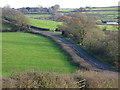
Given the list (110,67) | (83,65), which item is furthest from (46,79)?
(110,67)

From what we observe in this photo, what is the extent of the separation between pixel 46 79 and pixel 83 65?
15.3 m

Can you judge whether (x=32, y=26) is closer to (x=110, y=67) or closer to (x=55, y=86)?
(x=110, y=67)

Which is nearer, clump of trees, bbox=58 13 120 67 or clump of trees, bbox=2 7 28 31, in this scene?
clump of trees, bbox=58 13 120 67

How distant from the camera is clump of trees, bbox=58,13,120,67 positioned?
24.1 metres

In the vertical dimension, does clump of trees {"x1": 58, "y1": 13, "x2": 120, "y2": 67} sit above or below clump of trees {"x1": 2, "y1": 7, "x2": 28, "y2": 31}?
below

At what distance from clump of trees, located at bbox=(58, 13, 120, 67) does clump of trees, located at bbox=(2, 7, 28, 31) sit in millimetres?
22699

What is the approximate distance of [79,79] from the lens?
32.5 feet

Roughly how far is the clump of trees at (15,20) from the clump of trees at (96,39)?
74.5ft

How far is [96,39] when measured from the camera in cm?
3158

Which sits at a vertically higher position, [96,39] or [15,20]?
[15,20]

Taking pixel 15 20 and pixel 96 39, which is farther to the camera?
pixel 15 20

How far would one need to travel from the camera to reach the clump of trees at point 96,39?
79.0 ft

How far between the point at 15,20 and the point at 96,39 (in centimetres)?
4736

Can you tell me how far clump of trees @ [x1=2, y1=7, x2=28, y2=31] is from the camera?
69.3m
